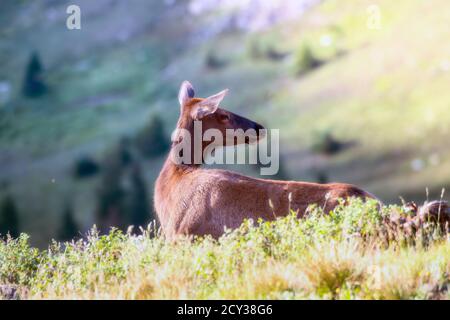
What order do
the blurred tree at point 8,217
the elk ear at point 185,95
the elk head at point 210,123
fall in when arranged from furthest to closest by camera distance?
the blurred tree at point 8,217 → the elk ear at point 185,95 → the elk head at point 210,123

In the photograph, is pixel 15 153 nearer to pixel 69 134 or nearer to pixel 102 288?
pixel 69 134

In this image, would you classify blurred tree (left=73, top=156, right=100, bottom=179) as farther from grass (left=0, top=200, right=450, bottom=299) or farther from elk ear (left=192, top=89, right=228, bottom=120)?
grass (left=0, top=200, right=450, bottom=299)

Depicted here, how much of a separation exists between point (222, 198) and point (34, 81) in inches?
4226

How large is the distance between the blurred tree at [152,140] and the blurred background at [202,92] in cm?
23

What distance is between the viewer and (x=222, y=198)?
1246 centimetres

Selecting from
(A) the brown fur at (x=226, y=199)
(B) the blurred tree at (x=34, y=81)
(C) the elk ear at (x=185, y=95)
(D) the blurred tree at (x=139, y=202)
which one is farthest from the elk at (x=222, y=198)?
(B) the blurred tree at (x=34, y=81)

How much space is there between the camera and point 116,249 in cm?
1141

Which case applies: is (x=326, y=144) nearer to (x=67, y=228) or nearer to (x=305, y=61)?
(x=67, y=228)

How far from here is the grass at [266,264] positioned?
9.28 m

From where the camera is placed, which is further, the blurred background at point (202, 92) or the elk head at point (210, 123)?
the blurred background at point (202, 92)

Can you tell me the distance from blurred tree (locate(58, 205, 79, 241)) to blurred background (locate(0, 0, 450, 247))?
20 centimetres

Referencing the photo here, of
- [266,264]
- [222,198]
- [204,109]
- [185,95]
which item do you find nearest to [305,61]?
[185,95]

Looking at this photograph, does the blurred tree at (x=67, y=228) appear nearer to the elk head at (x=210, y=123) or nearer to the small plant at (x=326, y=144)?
the small plant at (x=326, y=144)

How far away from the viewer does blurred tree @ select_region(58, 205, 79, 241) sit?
7625 cm
